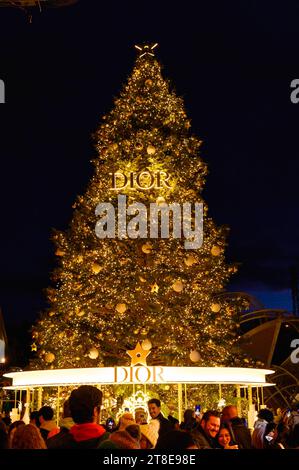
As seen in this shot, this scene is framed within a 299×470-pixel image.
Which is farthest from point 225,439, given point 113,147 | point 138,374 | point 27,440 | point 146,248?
point 113,147

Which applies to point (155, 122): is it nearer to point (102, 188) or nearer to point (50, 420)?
point (102, 188)

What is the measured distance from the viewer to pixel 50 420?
8797mm

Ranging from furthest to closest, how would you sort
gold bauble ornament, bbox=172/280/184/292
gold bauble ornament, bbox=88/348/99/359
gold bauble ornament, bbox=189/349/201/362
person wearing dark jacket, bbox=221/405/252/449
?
gold bauble ornament, bbox=172/280/184/292 → gold bauble ornament, bbox=88/348/99/359 → gold bauble ornament, bbox=189/349/201/362 → person wearing dark jacket, bbox=221/405/252/449

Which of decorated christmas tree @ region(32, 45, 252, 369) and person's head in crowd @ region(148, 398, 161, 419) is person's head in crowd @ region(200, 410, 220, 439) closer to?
person's head in crowd @ region(148, 398, 161, 419)

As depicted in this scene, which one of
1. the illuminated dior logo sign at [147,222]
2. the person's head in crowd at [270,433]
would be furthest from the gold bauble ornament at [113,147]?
the person's head in crowd at [270,433]

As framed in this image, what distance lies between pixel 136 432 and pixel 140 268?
1247cm

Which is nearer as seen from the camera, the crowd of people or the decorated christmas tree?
the crowd of people

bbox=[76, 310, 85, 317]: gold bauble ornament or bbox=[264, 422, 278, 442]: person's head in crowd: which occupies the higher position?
bbox=[76, 310, 85, 317]: gold bauble ornament

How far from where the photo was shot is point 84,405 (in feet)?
15.9

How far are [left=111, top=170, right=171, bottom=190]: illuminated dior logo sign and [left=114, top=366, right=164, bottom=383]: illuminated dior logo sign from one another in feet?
20.1

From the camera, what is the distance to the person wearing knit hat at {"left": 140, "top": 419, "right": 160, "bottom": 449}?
8328mm

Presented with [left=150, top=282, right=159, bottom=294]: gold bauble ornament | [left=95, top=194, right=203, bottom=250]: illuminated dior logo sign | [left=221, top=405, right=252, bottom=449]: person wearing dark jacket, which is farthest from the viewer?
[left=95, top=194, right=203, bottom=250]: illuminated dior logo sign

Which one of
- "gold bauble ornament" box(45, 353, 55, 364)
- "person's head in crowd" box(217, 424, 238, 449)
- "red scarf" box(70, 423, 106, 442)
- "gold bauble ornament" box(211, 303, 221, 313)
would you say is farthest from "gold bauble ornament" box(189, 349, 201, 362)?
"red scarf" box(70, 423, 106, 442)
